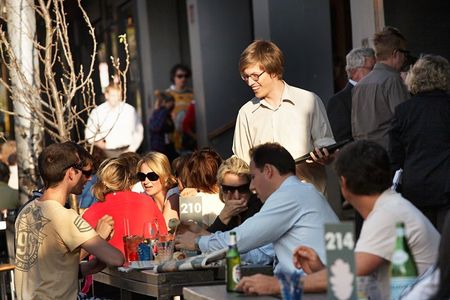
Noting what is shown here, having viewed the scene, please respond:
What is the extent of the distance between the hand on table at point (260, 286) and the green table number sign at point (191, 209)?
7.72 ft

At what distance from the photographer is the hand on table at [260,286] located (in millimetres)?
6660

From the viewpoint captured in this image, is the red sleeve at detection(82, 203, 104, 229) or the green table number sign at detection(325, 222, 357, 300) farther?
the red sleeve at detection(82, 203, 104, 229)

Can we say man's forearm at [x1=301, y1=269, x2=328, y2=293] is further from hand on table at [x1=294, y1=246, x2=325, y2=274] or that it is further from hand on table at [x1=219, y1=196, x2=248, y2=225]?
hand on table at [x1=219, y1=196, x2=248, y2=225]

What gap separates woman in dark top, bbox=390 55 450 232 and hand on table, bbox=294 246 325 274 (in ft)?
11.0

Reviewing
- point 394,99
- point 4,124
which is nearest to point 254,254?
point 394,99

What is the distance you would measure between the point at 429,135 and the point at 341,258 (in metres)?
4.53

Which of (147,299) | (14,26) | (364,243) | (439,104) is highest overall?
(14,26)

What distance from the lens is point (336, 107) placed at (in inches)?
465

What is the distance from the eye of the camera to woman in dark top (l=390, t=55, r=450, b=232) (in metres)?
9.95

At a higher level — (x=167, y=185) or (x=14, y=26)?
(x=14, y=26)

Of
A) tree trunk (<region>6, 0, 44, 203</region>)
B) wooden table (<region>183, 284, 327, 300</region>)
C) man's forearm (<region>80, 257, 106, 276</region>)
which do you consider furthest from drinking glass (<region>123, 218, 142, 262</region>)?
tree trunk (<region>6, 0, 44, 203</region>)

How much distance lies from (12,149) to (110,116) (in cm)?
145

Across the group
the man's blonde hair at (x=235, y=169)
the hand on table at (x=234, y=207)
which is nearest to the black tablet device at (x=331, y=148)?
the man's blonde hair at (x=235, y=169)

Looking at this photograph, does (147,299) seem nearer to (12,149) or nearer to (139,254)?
(139,254)
